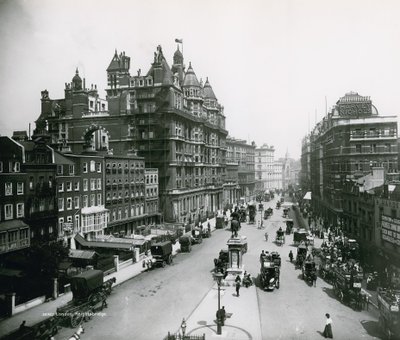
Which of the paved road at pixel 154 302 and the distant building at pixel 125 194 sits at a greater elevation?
the distant building at pixel 125 194

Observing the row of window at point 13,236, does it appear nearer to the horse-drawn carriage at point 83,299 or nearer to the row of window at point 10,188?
the row of window at point 10,188

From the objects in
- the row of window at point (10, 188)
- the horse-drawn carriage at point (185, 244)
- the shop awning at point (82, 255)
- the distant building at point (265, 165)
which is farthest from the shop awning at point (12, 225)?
the distant building at point (265, 165)

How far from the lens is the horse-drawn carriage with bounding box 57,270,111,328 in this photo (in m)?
25.1

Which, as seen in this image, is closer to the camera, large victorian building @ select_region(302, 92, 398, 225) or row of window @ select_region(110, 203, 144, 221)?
large victorian building @ select_region(302, 92, 398, 225)

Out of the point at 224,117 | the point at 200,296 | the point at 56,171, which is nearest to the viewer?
the point at 200,296

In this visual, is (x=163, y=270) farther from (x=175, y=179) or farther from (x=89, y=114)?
(x=89, y=114)

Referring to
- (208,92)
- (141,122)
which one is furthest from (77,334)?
(208,92)

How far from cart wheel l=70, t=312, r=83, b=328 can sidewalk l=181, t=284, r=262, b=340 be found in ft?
25.2

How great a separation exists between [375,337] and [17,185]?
121 feet

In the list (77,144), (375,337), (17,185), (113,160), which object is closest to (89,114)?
(77,144)

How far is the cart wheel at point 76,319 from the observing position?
24869 mm

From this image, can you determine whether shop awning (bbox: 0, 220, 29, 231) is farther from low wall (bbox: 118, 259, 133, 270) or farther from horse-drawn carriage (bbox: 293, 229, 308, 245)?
horse-drawn carriage (bbox: 293, 229, 308, 245)

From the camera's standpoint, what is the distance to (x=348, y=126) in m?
58.9

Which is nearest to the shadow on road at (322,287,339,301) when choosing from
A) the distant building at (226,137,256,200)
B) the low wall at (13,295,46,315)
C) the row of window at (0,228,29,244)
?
the low wall at (13,295,46,315)
